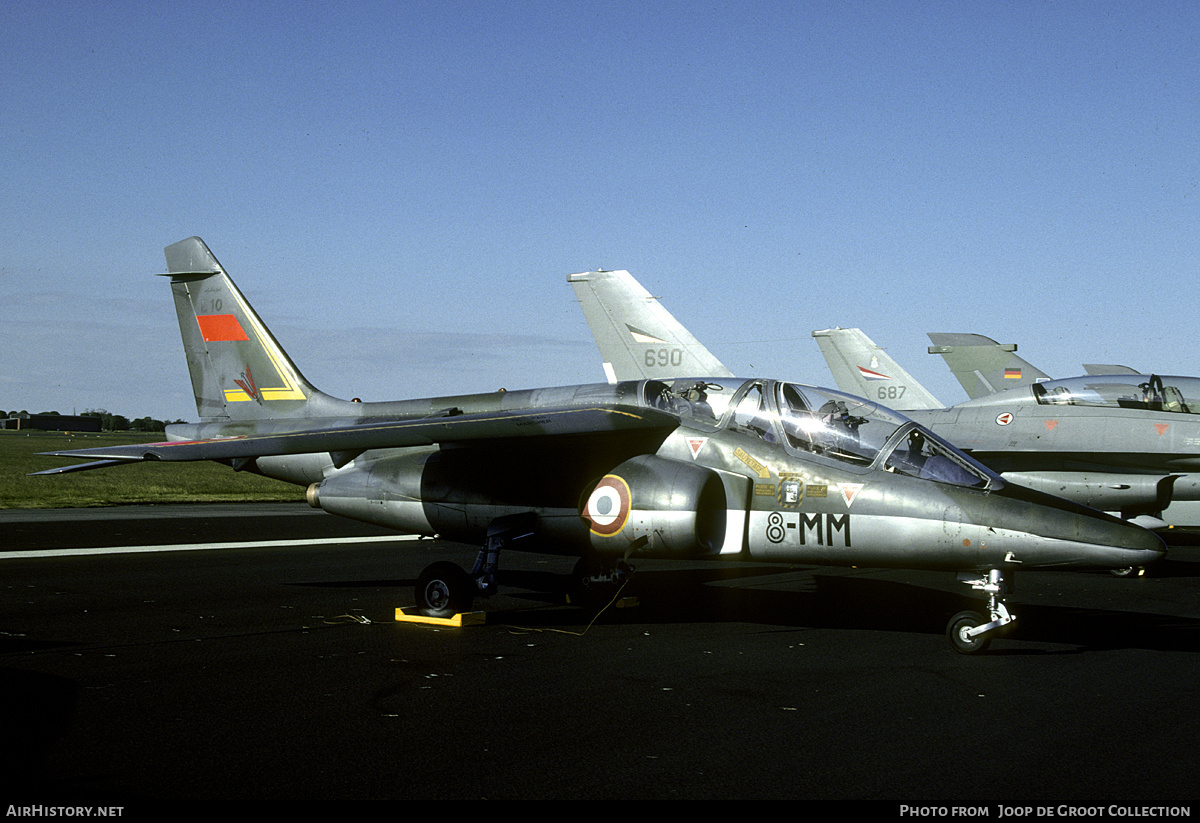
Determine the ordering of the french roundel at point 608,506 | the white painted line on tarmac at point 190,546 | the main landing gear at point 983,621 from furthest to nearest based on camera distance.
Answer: the white painted line on tarmac at point 190,546 → the french roundel at point 608,506 → the main landing gear at point 983,621

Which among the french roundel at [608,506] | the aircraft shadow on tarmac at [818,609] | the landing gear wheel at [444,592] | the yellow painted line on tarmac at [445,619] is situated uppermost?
the french roundel at [608,506]

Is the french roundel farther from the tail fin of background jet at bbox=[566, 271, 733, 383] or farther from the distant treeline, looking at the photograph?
the distant treeline

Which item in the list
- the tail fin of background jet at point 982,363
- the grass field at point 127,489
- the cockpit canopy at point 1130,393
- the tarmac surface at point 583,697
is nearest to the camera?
the tarmac surface at point 583,697

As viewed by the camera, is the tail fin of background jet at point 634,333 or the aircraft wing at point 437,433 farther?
the tail fin of background jet at point 634,333

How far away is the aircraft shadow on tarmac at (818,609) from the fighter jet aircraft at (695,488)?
775 mm

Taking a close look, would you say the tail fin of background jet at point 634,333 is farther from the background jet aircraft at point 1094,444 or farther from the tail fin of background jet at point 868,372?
the tail fin of background jet at point 868,372

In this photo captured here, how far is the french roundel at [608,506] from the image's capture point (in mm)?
9367

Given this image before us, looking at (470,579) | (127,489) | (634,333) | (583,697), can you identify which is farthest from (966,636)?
(127,489)

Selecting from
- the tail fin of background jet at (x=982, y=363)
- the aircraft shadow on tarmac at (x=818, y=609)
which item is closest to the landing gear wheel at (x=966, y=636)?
the aircraft shadow on tarmac at (x=818, y=609)

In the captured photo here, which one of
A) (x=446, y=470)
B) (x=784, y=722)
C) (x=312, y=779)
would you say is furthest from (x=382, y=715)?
(x=446, y=470)

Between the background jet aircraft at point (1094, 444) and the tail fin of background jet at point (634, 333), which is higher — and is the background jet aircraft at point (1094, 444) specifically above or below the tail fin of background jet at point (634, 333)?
below

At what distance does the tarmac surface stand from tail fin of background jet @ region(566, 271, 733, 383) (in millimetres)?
8613

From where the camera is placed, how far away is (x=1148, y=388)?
1681cm

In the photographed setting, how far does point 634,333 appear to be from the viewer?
70.6ft
